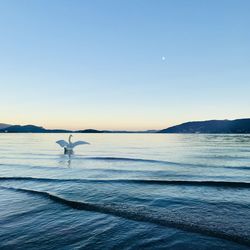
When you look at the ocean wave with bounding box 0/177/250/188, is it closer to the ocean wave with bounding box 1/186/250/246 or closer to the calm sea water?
the calm sea water

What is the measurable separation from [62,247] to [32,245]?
0.93 meters

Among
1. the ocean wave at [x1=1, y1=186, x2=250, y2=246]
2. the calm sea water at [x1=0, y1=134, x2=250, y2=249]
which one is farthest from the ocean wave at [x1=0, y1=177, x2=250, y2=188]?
the ocean wave at [x1=1, y1=186, x2=250, y2=246]

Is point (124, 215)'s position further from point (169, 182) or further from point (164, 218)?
point (169, 182)

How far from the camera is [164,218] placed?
9.91m

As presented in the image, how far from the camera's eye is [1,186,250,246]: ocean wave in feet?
26.9

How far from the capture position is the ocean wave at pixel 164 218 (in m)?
8.20

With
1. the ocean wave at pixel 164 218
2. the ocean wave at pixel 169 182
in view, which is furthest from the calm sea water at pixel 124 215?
the ocean wave at pixel 169 182

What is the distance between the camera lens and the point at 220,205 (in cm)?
1172

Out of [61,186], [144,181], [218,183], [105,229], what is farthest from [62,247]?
[218,183]

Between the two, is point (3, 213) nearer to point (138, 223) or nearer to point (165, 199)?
point (138, 223)

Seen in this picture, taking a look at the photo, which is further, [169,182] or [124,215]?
[169,182]

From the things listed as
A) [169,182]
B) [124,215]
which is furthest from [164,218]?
[169,182]

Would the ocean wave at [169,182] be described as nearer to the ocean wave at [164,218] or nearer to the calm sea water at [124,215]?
the calm sea water at [124,215]

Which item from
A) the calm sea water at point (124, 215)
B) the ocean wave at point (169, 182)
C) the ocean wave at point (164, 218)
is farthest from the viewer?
the ocean wave at point (169, 182)
